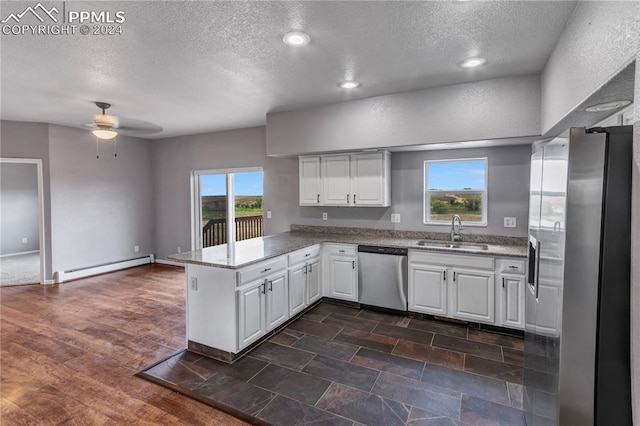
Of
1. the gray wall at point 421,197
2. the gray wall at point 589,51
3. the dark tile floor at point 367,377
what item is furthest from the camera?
the gray wall at point 421,197

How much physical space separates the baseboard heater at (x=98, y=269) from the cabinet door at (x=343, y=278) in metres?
4.45

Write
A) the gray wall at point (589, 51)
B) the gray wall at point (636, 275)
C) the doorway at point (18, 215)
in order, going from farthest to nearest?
the doorway at point (18, 215) → the gray wall at point (589, 51) → the gray wall at point (636, 275)

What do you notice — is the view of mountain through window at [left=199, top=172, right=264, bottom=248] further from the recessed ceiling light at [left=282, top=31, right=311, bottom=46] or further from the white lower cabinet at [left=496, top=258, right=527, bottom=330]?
the white lower cabinet at [left=496, top=258, right=527, bottom=330]

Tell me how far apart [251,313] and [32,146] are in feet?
15.8

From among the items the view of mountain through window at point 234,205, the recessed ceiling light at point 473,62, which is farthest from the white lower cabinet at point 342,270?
the recessed ceiling light at point 473,62

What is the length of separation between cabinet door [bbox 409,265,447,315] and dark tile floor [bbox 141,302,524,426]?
226 mm

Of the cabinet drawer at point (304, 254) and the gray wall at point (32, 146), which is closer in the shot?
the cabinet drawer at point (304, 254)

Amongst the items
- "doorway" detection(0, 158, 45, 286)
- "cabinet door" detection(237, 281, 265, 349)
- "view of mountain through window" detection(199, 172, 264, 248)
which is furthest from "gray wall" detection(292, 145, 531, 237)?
"doorway" detection(0, 158, 45, 286)

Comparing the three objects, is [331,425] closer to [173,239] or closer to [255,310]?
[255,310]

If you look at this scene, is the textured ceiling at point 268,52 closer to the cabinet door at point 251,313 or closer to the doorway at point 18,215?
the cabinet door at point 251,313

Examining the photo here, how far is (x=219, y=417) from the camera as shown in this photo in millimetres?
Result: 2156

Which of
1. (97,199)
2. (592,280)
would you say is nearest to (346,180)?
(592,280)

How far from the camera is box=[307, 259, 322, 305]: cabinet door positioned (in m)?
3.97

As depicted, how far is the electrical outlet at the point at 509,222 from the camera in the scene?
12.4ft
